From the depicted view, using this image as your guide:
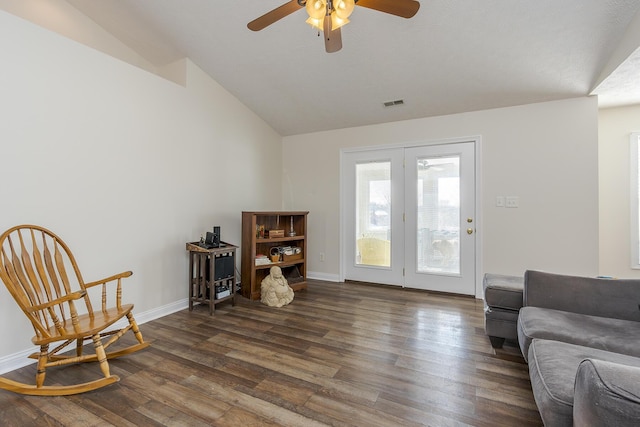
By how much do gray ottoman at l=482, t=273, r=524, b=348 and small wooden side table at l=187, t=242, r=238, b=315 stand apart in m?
2.46

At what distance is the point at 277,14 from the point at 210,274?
2357 millimetres

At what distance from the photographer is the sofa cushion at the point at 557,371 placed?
1104mm

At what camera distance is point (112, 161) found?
101 inches

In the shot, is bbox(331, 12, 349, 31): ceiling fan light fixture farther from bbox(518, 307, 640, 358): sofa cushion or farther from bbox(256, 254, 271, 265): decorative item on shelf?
bbox(256, 254, 271, 265): decorative item on shelf

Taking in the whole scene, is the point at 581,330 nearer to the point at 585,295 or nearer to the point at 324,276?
the point at 585,295

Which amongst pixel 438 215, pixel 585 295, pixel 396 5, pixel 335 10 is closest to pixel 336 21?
pixel 335 10

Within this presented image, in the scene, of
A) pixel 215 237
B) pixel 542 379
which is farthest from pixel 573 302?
pixel 215 237

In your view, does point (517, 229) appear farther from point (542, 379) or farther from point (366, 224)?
point (542, 379)

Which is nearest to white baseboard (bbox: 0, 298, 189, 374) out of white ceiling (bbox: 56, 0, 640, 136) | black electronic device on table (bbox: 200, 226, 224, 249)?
black electronic device on table (bbox: 200, 226, 224, 249)

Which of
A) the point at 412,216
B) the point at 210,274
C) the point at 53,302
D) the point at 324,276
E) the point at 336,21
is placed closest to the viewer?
the point at 53,302

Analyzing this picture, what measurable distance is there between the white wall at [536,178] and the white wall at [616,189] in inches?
24.9

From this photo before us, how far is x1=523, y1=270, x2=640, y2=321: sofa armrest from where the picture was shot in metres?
1.83

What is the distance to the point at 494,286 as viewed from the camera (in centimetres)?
226

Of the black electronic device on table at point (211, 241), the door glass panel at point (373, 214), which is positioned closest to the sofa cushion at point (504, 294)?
the door glass panel at point (373, 214)
